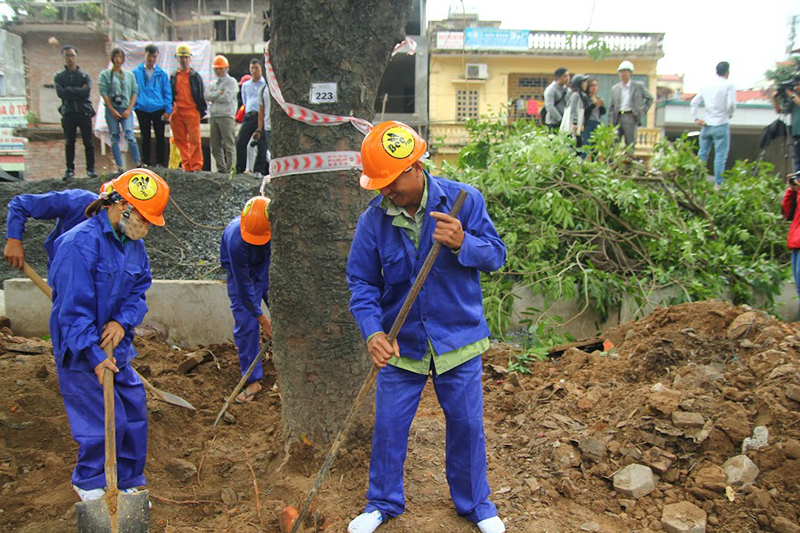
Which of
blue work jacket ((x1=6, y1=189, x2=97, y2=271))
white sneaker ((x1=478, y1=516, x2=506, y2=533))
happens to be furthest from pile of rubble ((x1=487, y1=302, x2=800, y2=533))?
blue work jacket ((x1=6, y1=189, x2=97, y2=271))

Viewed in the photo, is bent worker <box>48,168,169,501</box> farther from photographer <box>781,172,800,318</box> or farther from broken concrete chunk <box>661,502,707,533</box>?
photographer <box>781,172,800,318</box>

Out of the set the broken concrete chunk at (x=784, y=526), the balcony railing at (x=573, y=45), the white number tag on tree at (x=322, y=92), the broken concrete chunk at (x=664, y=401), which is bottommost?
the broken concrete chunk at (x=784, y=526)

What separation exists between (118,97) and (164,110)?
67 centimetres

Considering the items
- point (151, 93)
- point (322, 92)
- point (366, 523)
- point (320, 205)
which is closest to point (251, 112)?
point (151, 93)

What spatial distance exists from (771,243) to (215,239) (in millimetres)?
6971

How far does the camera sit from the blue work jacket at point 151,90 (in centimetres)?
876

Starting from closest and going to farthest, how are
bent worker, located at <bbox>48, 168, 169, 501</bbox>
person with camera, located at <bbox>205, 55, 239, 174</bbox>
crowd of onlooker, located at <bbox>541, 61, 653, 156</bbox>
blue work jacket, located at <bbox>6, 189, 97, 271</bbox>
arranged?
bent worker, located at <bbox>48, 168, 169, 501</bbox> < blue work jacket, located at <bbox>6, 189, 97, 271</bbox> < crowd of onlooker, located at <bbox>541, 61, 653, 156</bbox> < person with camera, located at <bbox>205, 55, 239, 174</bbox>

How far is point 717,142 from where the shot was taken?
365 inches

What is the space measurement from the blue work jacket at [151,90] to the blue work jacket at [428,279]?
288 inches

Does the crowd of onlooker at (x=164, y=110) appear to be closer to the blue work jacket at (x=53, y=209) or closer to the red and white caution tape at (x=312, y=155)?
the blue work jacket at (x=53, y=209)

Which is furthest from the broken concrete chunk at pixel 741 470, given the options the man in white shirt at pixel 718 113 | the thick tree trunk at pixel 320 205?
the man in white shirt at pixel 718 113

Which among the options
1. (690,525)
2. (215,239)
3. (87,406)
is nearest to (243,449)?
(87,406)

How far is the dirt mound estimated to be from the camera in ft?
9.87

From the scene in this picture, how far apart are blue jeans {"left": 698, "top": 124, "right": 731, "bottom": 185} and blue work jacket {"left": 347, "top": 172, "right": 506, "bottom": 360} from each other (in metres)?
7.81
